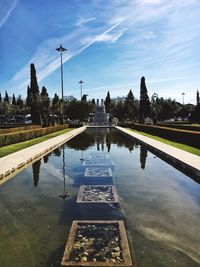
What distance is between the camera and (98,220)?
5762mm

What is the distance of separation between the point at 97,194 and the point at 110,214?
1.63 metres

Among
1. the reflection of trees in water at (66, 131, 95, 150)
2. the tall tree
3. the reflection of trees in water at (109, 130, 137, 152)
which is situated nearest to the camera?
the reflection of trees in water at (66, 131, 95, 150)

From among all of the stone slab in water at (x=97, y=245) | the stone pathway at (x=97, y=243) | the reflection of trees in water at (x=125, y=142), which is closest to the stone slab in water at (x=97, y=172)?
the stone pathway at (x=97, y=243)

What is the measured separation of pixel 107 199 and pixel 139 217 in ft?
4.68

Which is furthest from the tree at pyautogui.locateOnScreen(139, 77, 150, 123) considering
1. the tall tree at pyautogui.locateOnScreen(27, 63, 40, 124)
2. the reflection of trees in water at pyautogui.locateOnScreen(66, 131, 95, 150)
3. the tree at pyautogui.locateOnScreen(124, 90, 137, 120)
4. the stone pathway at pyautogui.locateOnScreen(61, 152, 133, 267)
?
the stone pathway at pyautogui.locateOnScreen(61, 152, 133, 267)

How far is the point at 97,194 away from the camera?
7746mm

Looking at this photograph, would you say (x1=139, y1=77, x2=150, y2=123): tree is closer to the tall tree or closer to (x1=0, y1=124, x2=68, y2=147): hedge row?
the tall tree

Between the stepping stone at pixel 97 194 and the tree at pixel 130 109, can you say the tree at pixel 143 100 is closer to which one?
the tree at pixel 130 109

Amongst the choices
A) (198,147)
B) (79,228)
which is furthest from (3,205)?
(198,147)

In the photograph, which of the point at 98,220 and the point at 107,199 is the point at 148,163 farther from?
the point at 98,220

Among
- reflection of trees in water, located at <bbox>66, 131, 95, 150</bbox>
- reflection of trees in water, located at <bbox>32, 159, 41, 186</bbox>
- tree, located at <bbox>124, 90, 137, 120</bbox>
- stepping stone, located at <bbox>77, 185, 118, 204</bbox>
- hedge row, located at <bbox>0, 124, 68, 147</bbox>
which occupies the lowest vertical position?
reflection of trees in water, located at <bbox>66, 131, 95, 150</bbox>

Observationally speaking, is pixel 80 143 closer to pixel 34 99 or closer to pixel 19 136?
pixel 19 136

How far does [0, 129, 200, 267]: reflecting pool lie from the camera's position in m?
4.40

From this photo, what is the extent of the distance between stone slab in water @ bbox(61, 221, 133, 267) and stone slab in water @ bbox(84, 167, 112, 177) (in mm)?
4616
